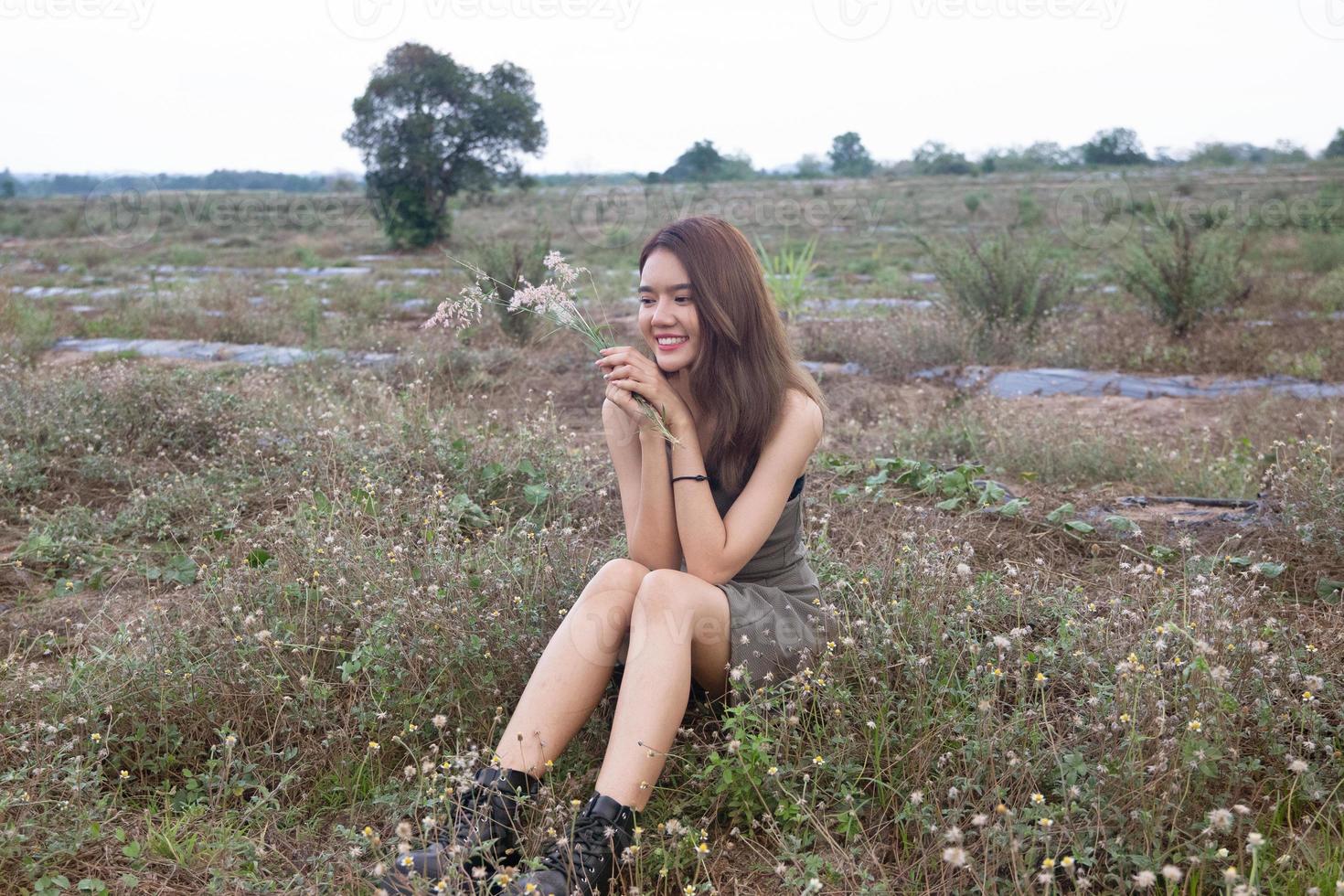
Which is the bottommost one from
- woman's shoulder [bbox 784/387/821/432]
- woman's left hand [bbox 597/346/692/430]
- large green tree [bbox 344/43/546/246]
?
woman's shoulder [bbox 784/387/821/432]

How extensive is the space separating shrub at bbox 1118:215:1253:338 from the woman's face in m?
6.61

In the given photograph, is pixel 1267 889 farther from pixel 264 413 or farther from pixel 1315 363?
pixel 1315 363

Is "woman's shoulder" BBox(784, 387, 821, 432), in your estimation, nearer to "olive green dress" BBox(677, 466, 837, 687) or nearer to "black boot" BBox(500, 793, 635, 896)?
"olive green dress" BBox(677, 466, 837, 687)

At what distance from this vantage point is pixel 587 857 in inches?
76.8

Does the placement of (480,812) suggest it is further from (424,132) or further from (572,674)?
(424,132)

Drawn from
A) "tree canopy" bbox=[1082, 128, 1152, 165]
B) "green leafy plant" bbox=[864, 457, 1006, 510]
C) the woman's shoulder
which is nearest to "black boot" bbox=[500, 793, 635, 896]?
the woman's shoulder

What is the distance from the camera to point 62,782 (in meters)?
2.27

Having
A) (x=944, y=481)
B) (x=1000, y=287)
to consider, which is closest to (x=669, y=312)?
(x=944, y=481)

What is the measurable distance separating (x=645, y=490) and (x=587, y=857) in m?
0.88

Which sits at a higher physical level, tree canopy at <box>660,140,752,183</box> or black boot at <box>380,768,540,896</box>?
tree canopy at <box>660,140,752,183</box>

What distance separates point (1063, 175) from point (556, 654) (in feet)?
134

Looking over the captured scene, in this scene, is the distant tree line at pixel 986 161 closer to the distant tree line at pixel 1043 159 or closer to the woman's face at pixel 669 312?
the distant tree line at pixel 1043 159

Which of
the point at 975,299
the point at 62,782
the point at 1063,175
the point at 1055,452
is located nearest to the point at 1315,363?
the point at 975,299

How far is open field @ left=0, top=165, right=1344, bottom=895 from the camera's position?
2.01 m
